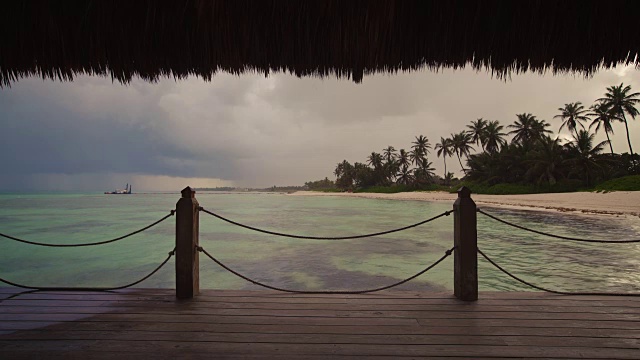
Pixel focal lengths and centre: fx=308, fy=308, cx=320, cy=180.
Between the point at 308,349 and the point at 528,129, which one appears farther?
the point at 528,129

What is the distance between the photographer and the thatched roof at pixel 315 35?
8.13 feet

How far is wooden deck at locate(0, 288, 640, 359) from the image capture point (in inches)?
80.7

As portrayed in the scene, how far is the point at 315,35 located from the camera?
2.71 m

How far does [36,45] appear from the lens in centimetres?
273

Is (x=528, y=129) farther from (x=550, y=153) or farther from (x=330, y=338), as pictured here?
(x=330, y=338)

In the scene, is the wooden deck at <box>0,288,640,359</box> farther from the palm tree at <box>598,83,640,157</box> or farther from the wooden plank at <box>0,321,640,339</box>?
the palm tree at <box>598,83,640,157</box>

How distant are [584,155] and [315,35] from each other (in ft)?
140

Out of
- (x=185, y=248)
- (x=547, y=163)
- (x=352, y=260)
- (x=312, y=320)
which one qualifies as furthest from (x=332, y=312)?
(x=547, y=163)

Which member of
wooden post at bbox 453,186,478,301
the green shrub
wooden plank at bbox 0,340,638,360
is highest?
the green shrub

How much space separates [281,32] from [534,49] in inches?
89.7

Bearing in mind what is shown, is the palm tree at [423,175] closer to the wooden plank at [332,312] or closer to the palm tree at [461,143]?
the palm tree at [461,143]

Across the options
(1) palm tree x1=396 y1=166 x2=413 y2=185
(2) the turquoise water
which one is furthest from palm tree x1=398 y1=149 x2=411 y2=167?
(2) the turquoise water

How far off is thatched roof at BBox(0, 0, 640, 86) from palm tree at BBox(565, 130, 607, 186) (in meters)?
40.0

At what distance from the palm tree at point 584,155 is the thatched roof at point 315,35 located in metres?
40.0
